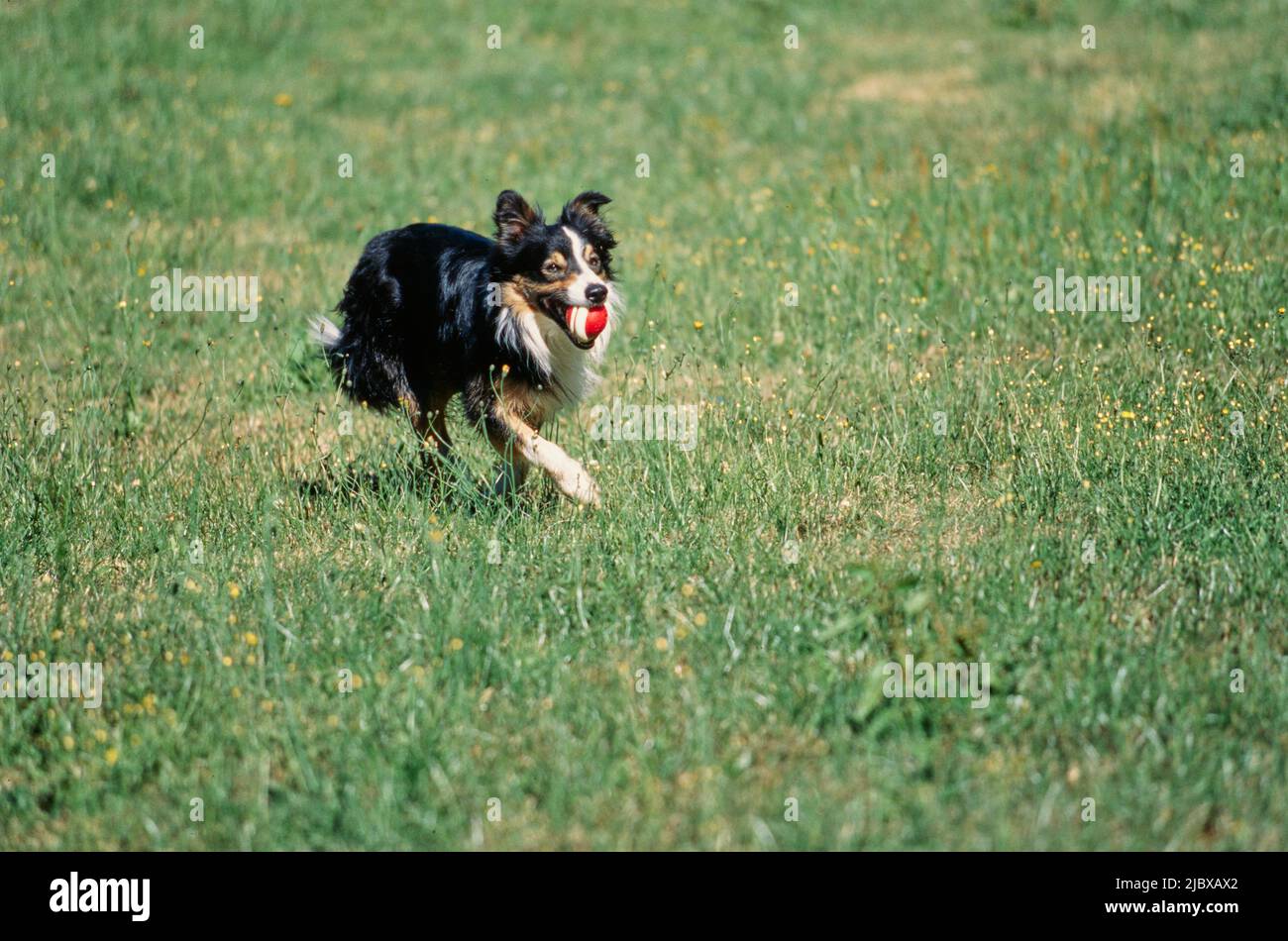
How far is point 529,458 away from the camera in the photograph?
5762mm

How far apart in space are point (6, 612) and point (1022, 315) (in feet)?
18.0

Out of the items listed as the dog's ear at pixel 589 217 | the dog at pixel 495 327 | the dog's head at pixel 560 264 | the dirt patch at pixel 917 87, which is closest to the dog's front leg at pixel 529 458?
the dog at pixel 495 327

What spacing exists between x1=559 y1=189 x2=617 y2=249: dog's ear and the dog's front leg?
873 mm

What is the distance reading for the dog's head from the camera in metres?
5.59

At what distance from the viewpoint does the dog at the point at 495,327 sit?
18.6 ft

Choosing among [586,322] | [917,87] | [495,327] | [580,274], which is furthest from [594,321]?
[917,87]

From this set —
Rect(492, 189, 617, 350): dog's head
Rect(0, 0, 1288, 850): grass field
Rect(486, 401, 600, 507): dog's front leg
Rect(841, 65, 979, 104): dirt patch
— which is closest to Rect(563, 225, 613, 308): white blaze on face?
Rect(492, 189, 617, 350): dog's head

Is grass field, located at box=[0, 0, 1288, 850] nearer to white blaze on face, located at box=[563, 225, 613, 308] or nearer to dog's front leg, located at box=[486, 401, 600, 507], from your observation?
dog's front leg, located at box=[486, 401, 600, 507]

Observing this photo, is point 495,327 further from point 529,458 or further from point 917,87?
point 917,87

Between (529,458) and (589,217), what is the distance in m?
1.13

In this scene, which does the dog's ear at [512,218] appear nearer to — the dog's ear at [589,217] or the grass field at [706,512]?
the dog's ear at [589,217]

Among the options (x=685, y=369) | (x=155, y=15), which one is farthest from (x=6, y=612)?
(x=155, y=15)

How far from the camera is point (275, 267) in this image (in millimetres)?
9219
